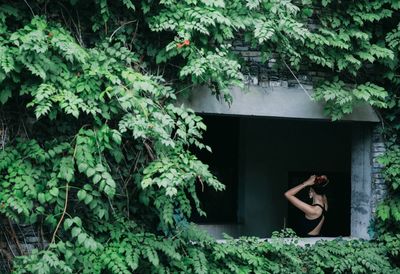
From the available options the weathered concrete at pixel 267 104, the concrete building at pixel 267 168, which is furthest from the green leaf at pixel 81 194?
the concrete building at pixel 267 168

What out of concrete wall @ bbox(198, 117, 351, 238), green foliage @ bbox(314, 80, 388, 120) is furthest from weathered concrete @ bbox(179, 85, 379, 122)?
concrete wall @ bbox(198, 117, 351, 238)

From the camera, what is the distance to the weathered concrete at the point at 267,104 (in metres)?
6.56

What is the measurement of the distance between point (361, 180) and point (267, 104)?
→ 1.67m

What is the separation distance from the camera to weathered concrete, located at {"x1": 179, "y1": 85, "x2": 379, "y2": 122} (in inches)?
258

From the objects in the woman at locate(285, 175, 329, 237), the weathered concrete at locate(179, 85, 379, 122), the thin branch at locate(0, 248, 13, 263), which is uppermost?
the weathered concrete at locate(179, 85, 379, 122)

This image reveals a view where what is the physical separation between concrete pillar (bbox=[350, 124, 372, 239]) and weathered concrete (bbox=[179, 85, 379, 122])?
1.09 feet

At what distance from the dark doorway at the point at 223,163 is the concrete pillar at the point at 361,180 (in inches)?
117

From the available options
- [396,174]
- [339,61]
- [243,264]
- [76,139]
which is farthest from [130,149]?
[396,174]

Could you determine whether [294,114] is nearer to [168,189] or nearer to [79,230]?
[168,189]

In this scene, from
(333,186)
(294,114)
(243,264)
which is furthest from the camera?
(333,186)

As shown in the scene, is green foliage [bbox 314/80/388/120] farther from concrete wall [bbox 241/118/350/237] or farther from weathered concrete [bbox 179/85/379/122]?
concrete wall [bbox 241/118/350/237]

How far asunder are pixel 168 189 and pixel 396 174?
10.1ft

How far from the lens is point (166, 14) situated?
6.08 m

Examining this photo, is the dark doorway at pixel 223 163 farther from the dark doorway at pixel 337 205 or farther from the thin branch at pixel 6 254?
the thin branch at pixel 6 254
